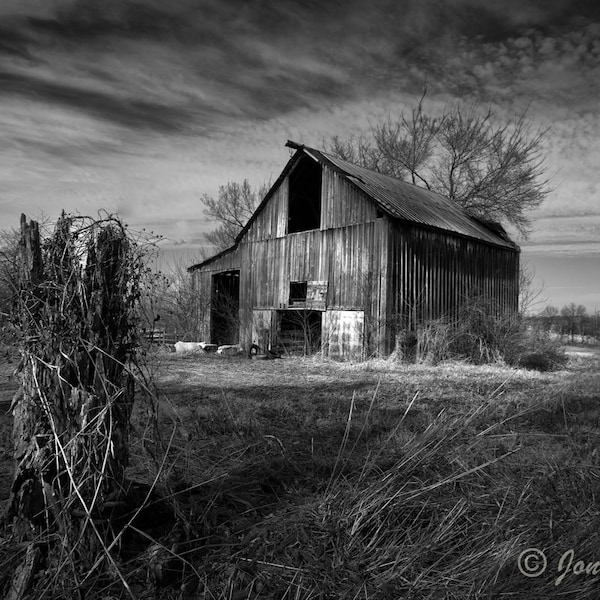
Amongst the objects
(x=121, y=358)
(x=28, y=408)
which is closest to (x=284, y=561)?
(x=121, y=358)

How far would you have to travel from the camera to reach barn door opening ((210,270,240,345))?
1953 centimetres

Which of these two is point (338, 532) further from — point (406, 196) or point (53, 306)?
point (406, 196)

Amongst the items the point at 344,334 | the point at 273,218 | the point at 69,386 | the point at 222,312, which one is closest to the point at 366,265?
the point at 344,334

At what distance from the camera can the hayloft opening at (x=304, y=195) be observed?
16.9 m

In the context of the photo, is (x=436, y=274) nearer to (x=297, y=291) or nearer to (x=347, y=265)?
(x=347, y=265)

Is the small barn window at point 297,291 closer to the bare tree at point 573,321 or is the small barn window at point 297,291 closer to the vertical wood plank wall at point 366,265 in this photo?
the vertical wood plank wall at point 366,265

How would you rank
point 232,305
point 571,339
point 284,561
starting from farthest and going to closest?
1. point 571,339
2. point 232,305
3. point 284,561

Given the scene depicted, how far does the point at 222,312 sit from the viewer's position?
19.8 m

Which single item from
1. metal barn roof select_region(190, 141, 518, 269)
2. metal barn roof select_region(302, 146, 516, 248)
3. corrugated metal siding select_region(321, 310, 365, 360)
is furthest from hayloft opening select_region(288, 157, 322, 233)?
corrugated metal siding select_region(321, 310, 365, 360)

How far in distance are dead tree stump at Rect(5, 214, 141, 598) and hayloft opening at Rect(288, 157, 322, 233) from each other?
14519mm

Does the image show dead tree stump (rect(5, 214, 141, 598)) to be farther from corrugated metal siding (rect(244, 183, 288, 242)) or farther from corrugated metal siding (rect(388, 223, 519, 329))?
corrugated metal siding (rect(244, 183, 288, 242))

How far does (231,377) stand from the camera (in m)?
10.4

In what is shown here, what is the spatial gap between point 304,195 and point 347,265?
4.35 meters

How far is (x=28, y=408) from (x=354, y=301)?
12.4 m
